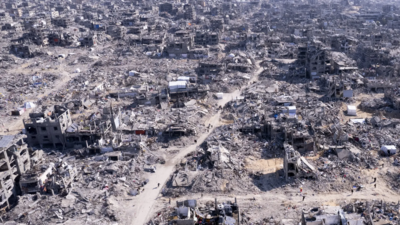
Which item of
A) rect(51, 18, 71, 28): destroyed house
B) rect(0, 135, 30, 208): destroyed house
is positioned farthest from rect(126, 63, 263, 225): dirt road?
rect(51, 18, 71, 28): destroyed house

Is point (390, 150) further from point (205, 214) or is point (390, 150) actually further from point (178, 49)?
point (178, 49)

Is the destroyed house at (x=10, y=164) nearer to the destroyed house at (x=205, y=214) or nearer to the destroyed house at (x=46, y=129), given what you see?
the destroyed house at (x=46, y=129)

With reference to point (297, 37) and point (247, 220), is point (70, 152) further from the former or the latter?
point (297, 37)

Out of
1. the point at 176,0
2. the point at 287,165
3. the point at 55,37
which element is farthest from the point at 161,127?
the point at 176,0

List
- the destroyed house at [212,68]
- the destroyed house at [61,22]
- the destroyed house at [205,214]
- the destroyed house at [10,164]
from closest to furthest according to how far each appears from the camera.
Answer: the destroyed house at [205,214]
the destroyed house at [10,164]
the destroyed house at [212,68]
the destroyed house at [61,22]

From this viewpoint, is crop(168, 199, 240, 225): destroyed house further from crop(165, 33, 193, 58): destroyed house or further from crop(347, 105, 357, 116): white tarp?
crop(165, 33, 193, 58): destroyed house

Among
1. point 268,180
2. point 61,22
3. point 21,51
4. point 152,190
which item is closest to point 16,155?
point 152,190

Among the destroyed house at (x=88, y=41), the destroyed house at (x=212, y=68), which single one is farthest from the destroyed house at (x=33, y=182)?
the destroyed house at (x=88, y=41)
